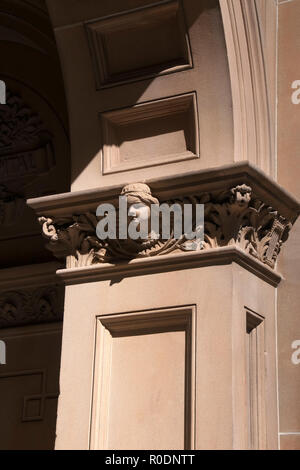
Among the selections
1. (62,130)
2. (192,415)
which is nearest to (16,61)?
(62,130)

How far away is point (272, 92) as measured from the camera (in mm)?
4137

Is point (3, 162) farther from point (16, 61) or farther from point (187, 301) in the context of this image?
point (187, 301)

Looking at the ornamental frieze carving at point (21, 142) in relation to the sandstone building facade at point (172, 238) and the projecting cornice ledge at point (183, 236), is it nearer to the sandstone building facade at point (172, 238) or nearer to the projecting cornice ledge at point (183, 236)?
the sandstone building facade at point (172, 238)

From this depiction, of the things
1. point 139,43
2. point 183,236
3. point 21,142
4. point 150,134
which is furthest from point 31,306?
point 139,43

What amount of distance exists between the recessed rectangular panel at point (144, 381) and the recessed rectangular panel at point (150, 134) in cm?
73

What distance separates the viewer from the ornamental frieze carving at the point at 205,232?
12.3ft

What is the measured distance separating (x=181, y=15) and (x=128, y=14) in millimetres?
259

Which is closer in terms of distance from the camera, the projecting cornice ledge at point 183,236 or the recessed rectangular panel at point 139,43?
the projecting cornice ledge at point 183,236

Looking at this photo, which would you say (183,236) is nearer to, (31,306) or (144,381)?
(144,381)

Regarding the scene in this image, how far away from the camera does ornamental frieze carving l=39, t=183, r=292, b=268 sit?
3.76 metres

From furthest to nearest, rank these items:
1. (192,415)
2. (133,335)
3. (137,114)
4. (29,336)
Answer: (29,336)
(137,114)
(133,335)
(192,415)

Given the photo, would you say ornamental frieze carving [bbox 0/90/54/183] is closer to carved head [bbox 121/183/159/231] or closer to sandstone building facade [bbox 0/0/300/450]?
sandstone building facade [bbox 0/0/300/450]

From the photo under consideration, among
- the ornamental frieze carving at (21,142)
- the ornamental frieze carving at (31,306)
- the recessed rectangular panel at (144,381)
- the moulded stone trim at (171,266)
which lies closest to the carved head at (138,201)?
the moulded stone trim at (171,266)

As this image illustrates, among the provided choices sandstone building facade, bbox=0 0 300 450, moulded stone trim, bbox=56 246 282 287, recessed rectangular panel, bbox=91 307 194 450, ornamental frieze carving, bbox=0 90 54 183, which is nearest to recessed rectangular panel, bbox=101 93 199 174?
sandstone building facade, bbox=0 0 300 450
